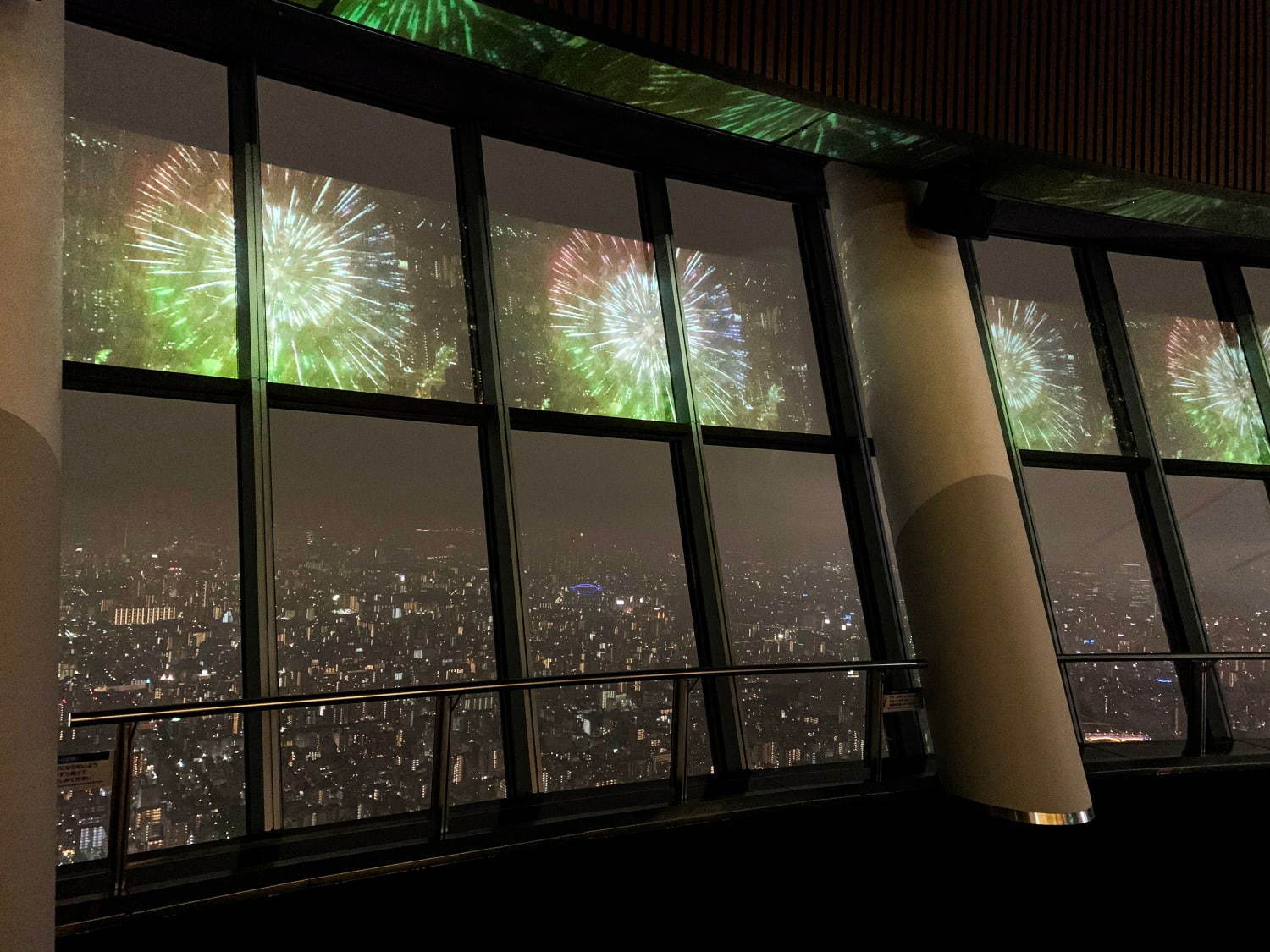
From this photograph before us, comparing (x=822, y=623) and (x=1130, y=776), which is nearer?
(x=1130, y=776)

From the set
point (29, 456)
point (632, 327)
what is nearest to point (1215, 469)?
point (632, 327)

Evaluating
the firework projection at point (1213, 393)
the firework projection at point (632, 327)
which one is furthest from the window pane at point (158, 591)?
the firework projection at point (1213, 393)

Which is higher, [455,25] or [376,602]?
[455,25]

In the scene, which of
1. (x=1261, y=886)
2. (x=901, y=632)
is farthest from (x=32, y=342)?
(x=1261, y=886)

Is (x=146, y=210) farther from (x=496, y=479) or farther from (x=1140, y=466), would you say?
(x=1140, y=466)

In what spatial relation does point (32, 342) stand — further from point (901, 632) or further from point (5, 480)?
point (901, 632)

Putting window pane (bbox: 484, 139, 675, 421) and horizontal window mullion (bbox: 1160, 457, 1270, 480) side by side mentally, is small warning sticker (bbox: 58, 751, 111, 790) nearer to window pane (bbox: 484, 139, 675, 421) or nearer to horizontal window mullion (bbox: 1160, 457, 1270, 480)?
window pane (bbox: 484, 139, 675, 421)

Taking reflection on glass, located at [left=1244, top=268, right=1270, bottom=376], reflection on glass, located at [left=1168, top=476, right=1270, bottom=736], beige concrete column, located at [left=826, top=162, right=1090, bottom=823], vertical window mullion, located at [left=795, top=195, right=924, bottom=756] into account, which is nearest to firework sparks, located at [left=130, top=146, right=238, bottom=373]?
beige concrete column, located at [left=826, top=162, right=1090, bottom=823]

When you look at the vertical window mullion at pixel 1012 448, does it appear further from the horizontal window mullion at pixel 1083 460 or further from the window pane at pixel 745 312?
the window pane at pixel 745 312
